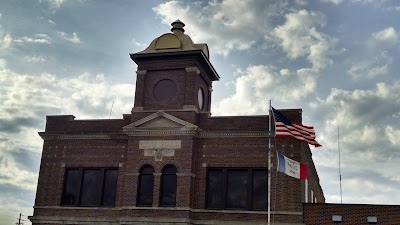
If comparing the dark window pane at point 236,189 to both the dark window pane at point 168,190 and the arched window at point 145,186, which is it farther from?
the arched window at point 145,186

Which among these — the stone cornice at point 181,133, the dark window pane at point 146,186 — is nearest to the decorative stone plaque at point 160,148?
the stone cornice at point 181,133

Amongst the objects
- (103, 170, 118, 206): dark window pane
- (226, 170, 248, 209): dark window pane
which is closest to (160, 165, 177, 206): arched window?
(226, 170, 248, 209): dark window pane

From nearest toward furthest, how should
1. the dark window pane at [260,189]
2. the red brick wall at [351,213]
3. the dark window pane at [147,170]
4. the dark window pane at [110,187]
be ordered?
the red brick wall at [351,213], the dark window pane at [260,189], the dark window pane at [147,170], the dark window pane at [110,187]

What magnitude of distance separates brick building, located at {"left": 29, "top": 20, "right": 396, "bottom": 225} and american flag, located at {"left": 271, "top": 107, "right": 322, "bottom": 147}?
1.27 meters

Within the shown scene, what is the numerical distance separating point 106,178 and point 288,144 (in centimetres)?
1146

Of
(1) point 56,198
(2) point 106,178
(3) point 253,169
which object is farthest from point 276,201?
(1) point 56,198

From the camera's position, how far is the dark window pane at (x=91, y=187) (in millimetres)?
33422

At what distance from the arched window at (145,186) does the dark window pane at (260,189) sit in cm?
609

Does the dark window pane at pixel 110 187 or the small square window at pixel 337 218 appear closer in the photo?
the small square window at pixel 337 218

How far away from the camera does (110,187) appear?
33.3m

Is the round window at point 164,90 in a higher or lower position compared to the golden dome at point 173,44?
lower

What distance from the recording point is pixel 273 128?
3123cm

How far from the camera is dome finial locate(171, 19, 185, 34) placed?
35966mm

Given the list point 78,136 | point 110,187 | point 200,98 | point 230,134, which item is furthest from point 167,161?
point 78,136
